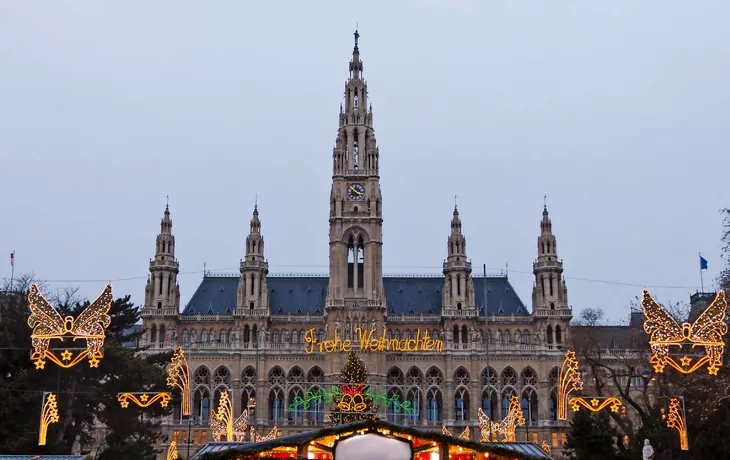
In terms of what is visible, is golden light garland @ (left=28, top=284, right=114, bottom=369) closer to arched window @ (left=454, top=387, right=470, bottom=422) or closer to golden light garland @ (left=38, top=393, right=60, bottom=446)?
golden light garland @ (left=38, top=393, right=60, bottom=446)

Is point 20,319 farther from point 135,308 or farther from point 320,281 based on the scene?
point 320,281

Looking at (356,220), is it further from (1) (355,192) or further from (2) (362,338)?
(2) (362,338)

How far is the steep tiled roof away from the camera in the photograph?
345 ft

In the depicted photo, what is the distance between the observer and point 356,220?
332ft

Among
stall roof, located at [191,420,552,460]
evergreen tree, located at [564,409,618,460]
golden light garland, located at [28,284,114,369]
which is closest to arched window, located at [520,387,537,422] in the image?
evergreen tree, located at [564,409,618,460]

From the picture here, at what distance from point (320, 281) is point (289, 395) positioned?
1729 cm

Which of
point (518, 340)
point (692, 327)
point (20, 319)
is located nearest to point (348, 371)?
point (20, 319)

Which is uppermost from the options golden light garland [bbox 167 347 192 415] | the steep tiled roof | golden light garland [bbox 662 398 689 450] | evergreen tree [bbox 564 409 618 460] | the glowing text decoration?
the steep tiled roof

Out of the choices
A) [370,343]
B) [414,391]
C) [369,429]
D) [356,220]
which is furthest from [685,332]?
[356,220]

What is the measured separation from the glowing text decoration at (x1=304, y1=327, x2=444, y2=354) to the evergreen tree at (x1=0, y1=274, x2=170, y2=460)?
1213 inches

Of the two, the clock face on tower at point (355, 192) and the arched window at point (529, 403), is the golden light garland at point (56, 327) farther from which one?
the arched window at point (529, 403)

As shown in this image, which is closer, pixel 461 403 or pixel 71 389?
pixel 71 389

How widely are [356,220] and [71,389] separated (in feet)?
166

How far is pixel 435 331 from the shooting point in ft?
333
